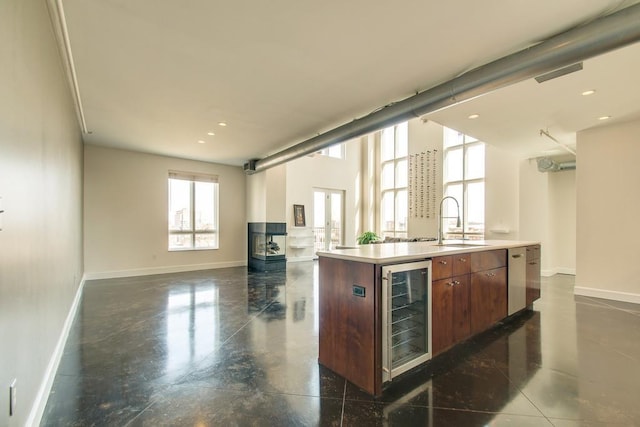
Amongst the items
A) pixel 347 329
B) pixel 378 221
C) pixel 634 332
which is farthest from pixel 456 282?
pixel 378 221

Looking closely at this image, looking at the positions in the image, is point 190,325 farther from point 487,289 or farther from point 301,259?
point 301,259

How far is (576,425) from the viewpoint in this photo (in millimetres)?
1641

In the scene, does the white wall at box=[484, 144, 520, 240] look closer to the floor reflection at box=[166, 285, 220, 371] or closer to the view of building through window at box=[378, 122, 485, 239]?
the view of building through window at box=[378, 122, 485, 239]

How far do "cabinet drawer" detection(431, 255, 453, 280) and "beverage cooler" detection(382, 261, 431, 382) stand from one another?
10 cm

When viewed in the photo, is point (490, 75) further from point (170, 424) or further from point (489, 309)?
point (170, 424)

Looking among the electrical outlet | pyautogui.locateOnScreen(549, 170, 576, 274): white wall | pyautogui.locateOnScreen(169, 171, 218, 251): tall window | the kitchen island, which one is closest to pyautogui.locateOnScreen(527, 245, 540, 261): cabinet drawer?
the kitchen island

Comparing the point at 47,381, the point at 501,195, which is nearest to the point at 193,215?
the point at 47,381

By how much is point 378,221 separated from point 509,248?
272 inches

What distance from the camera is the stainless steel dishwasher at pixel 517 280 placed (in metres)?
Answer: 3.34

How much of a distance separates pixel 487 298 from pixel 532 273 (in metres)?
1.35

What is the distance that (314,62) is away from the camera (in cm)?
274

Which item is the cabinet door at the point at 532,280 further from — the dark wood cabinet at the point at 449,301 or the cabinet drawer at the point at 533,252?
the dark wood cabinet at the point at 449,301

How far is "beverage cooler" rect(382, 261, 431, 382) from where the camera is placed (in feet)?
6.50

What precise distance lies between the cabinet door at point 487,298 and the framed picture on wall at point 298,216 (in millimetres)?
6100
